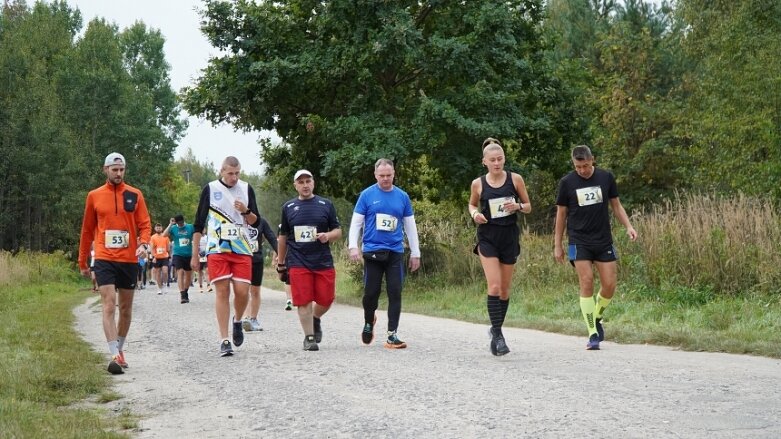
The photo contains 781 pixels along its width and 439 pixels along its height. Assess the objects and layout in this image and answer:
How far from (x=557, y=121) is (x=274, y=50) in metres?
8.27

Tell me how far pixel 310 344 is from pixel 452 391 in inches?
164

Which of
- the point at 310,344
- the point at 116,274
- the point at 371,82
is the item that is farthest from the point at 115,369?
the point at 371,82

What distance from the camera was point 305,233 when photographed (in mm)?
11617

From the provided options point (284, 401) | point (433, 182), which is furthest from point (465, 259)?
point (284, 401)

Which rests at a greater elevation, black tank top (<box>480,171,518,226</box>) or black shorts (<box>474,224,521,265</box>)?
black tank top (<box>480,171,518,226</box>)

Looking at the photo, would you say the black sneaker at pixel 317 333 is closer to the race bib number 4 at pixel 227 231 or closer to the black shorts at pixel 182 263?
the race bib number 4 at pixel 227 231

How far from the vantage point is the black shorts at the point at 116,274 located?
33.1 ft

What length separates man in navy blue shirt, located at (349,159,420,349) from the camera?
11453 millimetres

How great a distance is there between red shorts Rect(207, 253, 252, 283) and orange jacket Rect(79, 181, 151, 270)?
0.91 m

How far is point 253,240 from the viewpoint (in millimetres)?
12500

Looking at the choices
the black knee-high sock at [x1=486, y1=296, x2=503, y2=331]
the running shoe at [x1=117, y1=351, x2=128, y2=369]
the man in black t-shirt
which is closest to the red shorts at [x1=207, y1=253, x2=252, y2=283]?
the running shoe at [x1=117, y1=351, x2=128, y2=369]

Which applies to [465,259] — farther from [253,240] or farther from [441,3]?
[253,240]

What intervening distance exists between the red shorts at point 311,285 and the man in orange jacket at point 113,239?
1.92 m

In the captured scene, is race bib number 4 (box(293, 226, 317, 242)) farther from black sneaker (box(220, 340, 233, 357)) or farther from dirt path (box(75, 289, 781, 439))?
black sneaker (box(220, 340, 233, 357))
